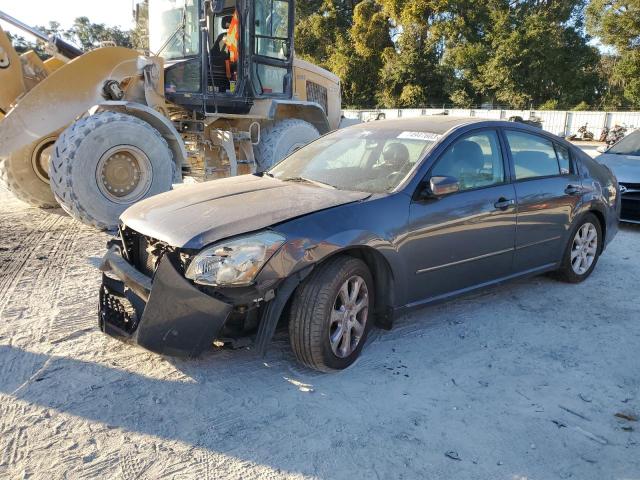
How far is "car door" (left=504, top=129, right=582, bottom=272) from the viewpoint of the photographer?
183 inches

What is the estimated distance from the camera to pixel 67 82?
264 inches

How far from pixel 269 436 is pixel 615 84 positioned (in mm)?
40880

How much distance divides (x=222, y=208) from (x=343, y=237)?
81 cm

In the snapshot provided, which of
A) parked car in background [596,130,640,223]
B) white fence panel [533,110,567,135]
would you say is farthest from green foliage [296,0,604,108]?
parked car in background [596,130,640,223]

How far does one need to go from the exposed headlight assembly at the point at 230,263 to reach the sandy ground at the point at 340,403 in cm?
70

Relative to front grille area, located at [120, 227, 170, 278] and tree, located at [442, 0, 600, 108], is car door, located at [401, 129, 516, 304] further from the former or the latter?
tree, located at [442, 0, 600, 108]

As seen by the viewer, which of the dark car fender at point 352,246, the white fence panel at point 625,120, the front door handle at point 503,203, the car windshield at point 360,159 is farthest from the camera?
the white fence panel at point 625,120

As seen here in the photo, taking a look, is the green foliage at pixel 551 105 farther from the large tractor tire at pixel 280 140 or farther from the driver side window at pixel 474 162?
the driver side window at pixel 474 162

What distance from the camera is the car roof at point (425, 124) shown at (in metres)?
4.38

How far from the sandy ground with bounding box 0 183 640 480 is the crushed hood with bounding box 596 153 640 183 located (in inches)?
161

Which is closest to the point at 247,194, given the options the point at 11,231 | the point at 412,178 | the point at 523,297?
the point at 412,178

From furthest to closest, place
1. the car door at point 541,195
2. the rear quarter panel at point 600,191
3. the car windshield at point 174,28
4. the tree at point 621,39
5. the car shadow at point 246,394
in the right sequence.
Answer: the tree at point 621,39, the car windshield at point 174,28, the rear quarter panel at point 600,191, the car door at point 541,195, the car shadow at point 246,394

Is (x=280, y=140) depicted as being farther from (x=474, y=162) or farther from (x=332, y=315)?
(x=332, y=315)

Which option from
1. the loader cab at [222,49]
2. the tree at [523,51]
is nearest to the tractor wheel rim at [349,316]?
the loader cab at [222,49]
